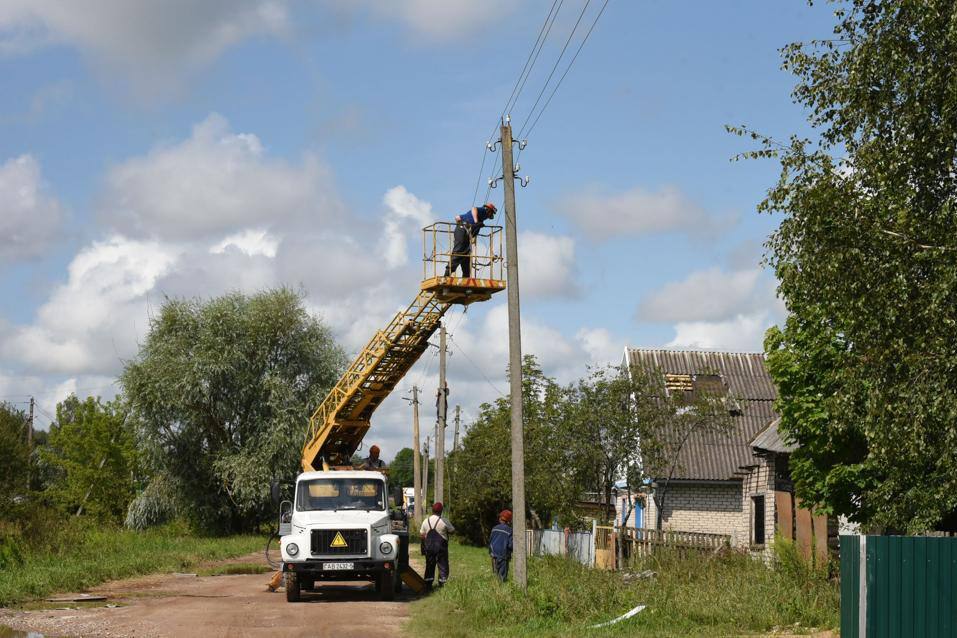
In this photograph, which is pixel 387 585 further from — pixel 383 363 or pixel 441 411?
pixel 441 411

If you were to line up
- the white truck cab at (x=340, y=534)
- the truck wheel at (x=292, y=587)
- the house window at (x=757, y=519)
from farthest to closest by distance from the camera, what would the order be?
the house window at (x=757, y=519) < the white truck cab at (x=340, y=534) < the truck wheel at (x=292, y=587)

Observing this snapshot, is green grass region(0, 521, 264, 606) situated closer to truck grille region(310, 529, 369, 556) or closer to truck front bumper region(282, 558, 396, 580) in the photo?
truck front bumper region(282, 558, 396, 580)

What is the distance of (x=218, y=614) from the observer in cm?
1672

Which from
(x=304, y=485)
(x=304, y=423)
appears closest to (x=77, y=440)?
(x=304, y=423)

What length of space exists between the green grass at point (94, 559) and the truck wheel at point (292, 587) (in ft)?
14.1

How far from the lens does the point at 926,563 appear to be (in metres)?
11.0

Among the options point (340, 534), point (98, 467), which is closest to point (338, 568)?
point (340, 534)

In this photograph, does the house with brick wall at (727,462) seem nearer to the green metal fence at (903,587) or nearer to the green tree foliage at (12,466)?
the green metal fence at (903,587)

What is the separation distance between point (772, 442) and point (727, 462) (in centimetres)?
940

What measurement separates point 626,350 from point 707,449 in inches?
217

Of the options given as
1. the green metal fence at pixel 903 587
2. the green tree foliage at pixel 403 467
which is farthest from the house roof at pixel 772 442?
the green tree foliage at pixel 403 467

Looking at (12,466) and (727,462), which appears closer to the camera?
(12,466)

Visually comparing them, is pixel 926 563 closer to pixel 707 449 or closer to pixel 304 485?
pixel 304 485

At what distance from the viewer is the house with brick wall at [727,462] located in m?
27.2
